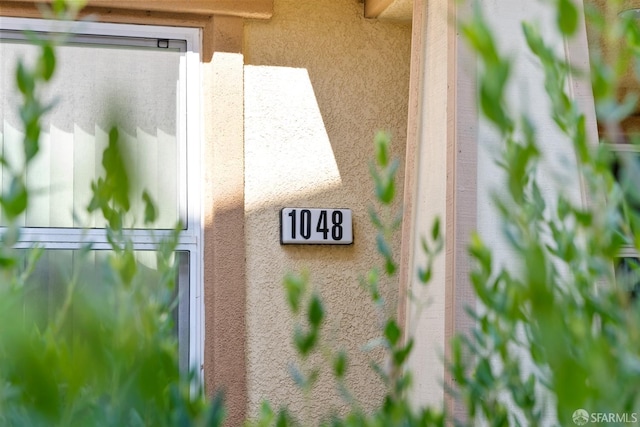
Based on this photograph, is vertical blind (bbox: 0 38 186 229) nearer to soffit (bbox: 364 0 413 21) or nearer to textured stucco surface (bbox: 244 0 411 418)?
textured stucco surface (bbox: 244 0 411 418)

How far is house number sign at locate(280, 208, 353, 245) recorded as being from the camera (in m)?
4.43

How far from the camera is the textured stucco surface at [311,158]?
4414mm

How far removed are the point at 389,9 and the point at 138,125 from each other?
134 centimetres

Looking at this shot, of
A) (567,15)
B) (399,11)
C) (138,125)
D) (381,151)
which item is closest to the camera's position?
(567,15)

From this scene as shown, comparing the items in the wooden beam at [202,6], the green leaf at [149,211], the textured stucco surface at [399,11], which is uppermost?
the textured stucco surface at [399,11]

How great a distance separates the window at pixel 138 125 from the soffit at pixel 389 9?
33.9 inches

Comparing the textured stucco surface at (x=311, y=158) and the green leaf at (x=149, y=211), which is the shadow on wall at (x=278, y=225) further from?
the green leaf at (x=149, y=211)

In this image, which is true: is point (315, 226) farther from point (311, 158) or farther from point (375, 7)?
point (375, 7)

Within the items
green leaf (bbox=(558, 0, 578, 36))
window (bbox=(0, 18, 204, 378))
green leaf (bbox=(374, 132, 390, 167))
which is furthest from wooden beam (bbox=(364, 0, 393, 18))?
green leaf (bbox=(558, 0, 578, 36))

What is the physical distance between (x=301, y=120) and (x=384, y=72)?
0.51 metres

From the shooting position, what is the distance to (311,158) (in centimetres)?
452

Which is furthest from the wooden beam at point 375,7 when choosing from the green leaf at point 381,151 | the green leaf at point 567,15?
the green leaf at point 567,15

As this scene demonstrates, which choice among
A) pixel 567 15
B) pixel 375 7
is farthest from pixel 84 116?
pixel 567 15

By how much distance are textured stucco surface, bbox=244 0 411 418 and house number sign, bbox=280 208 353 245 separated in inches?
1.6
